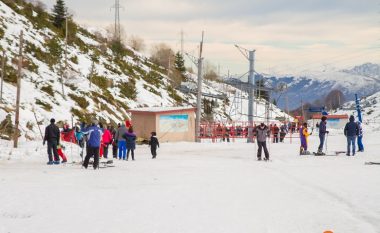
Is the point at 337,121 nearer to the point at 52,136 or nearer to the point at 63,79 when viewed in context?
the point at 63,79

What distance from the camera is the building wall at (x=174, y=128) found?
35.0 meters

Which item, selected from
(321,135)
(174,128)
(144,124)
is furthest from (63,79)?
(321,135)

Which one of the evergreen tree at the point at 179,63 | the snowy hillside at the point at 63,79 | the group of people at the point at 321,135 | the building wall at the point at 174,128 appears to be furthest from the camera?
the evergreen tree at the point at 179,63

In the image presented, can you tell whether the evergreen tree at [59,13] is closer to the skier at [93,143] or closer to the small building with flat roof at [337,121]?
the small building with flat roof at [337,121]

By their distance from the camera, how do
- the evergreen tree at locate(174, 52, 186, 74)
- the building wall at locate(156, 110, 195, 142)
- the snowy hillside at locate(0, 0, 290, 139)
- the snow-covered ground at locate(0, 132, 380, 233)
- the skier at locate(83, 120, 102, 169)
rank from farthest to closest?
1. the evergreen tree at locate(174, 52, 186, 74)
2. the snowy hillside at locate(0, 0, 290, 139)
3. the building wall at locate(156, 110, 195, 142)
4. the skier at locate(83, 120, 102, 169)
5. the snow-covered ground at locate(0, 132, 380, 233)

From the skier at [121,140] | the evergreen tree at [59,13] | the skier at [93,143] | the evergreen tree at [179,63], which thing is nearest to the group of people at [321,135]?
the skier at [121,140]

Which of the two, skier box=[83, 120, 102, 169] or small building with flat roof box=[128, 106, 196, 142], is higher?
small building with flat roof box=[128, 106, 196, 142]

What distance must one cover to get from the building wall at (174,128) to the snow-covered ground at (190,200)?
18455 mm

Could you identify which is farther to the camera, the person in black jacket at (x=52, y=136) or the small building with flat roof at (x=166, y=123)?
the small building with flat roof at (x=166, y=123)

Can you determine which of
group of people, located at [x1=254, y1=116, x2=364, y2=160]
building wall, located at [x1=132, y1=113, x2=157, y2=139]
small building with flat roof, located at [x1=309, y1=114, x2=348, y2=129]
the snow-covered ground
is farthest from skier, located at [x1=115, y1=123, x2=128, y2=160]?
small building with flat roof, located at [x1=309, y1=114, x2=348, y2=129]

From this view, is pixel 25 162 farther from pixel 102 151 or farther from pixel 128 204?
pixel 128 204

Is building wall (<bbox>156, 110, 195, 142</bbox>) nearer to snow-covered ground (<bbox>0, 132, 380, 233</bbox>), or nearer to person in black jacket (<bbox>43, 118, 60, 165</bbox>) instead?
person in black jacket (<bbox>43, 118, 60, 165</bbox>)

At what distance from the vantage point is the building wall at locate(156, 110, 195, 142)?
35.0 meters

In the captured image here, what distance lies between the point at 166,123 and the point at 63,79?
70.0 ft
